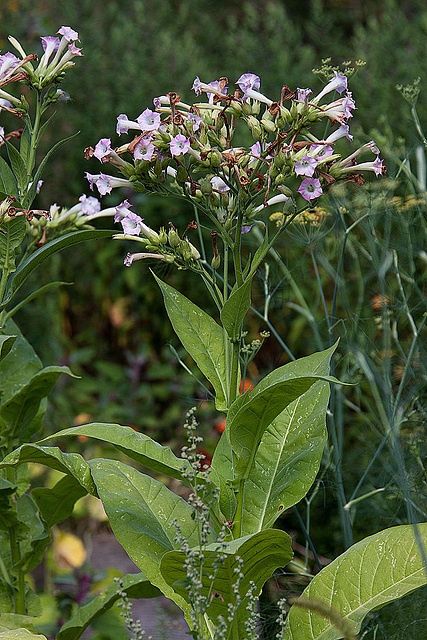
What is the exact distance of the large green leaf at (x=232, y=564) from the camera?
1197 millimetres

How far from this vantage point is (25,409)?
1663 millimetres

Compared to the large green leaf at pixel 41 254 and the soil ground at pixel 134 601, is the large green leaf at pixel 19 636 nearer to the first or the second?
the large green leaf at pixel 41 254

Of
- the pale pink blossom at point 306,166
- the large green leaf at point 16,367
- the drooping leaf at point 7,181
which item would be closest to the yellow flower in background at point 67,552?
the large green leaf at point 16,367

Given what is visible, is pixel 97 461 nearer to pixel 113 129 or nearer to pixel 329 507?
pixel 329 507

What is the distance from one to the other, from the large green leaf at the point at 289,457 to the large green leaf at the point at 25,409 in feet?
1.64

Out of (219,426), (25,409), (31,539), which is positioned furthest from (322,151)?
(219,426)

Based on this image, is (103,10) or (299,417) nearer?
(299,417)

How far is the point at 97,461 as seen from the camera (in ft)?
4.86

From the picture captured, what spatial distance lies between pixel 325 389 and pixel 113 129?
8.43ft

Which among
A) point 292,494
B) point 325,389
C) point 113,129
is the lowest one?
point 292,494

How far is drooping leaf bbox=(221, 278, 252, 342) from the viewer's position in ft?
4.03

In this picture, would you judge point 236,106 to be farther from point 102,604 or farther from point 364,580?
point 102,604

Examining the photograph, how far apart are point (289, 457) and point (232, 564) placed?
31cm

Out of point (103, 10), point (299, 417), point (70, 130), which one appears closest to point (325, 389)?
point (299, 417)
